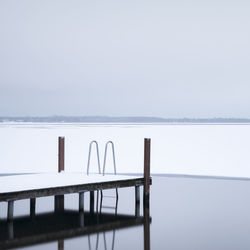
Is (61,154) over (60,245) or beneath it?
over

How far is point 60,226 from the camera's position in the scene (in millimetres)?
7344

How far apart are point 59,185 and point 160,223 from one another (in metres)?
1.10

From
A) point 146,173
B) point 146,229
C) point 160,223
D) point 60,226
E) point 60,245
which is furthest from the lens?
point 146,173

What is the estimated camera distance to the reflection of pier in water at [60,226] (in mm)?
6621

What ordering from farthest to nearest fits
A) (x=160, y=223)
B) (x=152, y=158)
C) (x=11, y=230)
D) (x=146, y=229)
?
(x=152, y=158) < (x=160, y=223) < (x=146, y=229) < (x=11, y=230)

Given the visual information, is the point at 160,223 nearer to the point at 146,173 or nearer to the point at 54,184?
the point at 54,184

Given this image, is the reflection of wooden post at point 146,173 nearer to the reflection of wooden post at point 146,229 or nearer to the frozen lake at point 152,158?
the reflection of wooden post at point 146,229

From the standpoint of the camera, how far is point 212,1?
909 inches

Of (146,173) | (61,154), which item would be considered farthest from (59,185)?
(61,154)

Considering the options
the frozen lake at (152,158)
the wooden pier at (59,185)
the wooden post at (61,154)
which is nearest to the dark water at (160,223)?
the wooden pier at (59,185)

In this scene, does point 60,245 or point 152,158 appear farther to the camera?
point 152,158

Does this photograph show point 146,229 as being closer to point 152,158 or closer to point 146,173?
point 146,173

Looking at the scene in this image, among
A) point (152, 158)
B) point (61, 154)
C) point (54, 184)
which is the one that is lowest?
point (152, 158)

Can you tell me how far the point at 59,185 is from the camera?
786 centimetres
